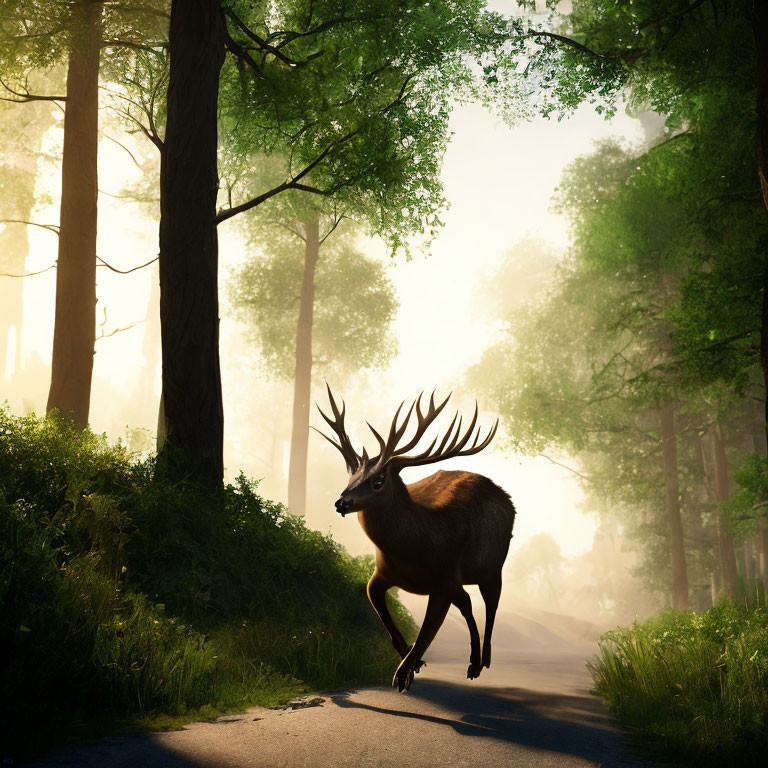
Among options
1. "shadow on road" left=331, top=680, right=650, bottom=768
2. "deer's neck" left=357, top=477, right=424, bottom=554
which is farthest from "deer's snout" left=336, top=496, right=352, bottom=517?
"shadow on road" left=331, top=680, right=650, bottom=768

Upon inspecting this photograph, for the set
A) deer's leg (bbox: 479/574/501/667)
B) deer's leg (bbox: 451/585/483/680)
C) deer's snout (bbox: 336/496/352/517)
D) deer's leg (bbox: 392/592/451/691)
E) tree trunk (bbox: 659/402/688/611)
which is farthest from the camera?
tree trunk (bbox: 659/402/688/611)

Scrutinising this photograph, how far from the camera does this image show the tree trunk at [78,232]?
39.8ft

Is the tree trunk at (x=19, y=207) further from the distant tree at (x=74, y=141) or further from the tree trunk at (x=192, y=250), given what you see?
the tree trunk at (x=192, y=250)

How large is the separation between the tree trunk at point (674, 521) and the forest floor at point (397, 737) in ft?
48.8

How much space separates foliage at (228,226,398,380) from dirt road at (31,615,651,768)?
21.1 meters

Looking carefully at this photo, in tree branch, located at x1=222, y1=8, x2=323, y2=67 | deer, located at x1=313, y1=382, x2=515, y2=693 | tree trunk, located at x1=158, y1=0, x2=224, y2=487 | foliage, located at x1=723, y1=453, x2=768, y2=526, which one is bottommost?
deer, located at x1=313, y1=382, x2=515, y2=693

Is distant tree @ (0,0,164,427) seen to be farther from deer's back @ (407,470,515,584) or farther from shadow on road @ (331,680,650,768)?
shadow on road @ (331,680,650,768)

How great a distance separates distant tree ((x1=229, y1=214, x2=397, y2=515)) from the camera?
27.1 metres

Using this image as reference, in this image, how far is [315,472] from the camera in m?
50.2

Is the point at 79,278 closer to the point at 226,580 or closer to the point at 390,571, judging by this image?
the point at 226,580

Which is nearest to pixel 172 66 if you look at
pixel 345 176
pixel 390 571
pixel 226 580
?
pixel 345 176

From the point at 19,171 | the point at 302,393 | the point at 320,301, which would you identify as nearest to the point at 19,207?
the point at 19,171

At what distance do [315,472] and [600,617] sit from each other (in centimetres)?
2131

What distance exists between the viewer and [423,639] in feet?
18.5
